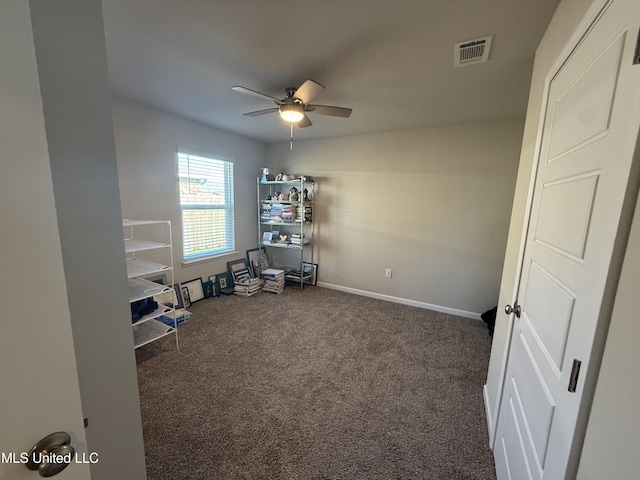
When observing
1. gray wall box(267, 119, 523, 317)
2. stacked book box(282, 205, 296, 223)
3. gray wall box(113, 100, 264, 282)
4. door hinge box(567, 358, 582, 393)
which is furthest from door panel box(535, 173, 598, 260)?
gray wall box(113, 100, 264, 282)

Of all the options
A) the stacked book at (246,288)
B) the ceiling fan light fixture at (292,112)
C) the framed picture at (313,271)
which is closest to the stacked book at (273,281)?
the stacked book at (246,288)

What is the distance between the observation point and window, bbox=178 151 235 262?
3.29m

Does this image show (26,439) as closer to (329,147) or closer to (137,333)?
(137,333)

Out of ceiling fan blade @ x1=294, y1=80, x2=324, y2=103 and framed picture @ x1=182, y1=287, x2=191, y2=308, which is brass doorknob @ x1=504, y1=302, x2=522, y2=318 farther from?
framed picture @ x1=182, y1=287, x2=191, y2=308

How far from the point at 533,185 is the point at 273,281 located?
335 centimetres

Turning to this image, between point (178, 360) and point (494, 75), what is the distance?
3.45 m

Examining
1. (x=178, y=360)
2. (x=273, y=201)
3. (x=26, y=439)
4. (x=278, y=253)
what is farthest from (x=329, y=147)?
(x=26, y=439)

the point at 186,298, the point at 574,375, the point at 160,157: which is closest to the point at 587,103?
the point at 574,375

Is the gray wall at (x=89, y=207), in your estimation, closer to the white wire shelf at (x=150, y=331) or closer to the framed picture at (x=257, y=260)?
the white wire shelf at (x=150, y=331)

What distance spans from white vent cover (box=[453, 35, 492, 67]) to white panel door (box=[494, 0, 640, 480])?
595 millimetres

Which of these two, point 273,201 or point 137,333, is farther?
point 273,201

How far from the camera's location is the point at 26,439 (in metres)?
0.46

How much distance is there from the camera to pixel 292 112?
2.03 meters

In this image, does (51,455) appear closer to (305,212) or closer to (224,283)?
(224,283)
